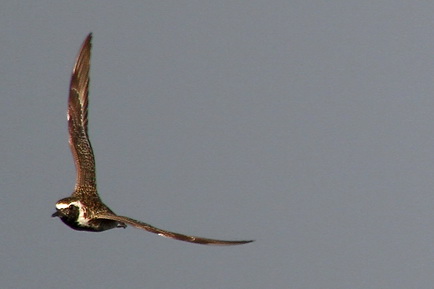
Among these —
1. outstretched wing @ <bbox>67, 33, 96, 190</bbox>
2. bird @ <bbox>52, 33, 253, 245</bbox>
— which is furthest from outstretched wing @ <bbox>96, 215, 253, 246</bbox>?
outstretched wing @ <bbox>67, 33, 96, 190</bbox>

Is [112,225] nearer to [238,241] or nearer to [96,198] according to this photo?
[96,198]

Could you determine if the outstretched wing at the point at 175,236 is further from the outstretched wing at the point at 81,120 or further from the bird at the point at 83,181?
the outstretched wing at the point at 81,120

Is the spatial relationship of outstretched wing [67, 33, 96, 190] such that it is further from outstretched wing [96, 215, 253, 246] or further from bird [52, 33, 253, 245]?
outstretched wing [96, 215, 253, 246]

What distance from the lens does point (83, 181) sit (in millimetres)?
28516

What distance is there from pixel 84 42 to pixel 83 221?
477 centimetres

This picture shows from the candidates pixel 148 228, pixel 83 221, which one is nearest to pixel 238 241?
pixel 148 228

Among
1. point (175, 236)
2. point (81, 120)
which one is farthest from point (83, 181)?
point (175, 236)

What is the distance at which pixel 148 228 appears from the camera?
75.9ft

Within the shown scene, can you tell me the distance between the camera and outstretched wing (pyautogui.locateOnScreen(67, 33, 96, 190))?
28844mm

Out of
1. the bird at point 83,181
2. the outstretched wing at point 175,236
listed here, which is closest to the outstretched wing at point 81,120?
the bird at point 83,181

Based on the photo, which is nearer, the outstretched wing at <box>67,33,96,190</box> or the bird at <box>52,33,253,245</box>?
the bird at <box>52,33,253,245</box>

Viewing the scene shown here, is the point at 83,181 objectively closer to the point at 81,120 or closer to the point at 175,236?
the point at 81,120

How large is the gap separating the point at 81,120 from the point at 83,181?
2.32 meters

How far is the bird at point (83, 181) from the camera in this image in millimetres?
26281
